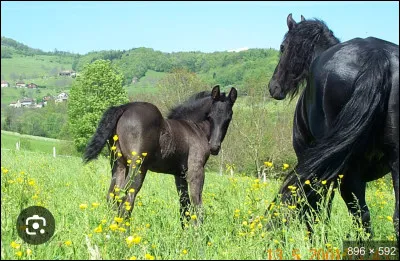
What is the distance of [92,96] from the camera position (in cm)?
4291

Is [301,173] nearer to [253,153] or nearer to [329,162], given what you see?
[329,162]

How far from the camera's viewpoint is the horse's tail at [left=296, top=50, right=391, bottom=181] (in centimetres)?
406

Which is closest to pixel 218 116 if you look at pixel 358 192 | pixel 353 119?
pixel 358 192

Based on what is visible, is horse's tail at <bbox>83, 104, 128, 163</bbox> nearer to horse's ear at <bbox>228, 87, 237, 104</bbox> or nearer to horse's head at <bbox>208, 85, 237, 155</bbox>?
horse's head at <bbox>208, 85, 237, 155</bbox>

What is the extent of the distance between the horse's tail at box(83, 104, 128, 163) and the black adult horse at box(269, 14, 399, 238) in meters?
2.40

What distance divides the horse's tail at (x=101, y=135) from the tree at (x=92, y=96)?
3699cm

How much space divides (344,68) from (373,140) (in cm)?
73

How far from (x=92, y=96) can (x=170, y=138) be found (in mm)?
37775

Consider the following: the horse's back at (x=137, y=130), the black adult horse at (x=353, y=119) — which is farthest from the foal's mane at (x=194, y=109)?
the black adult horse at (x=353, y=119)

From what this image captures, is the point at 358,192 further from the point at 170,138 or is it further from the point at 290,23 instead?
the point at 170,138

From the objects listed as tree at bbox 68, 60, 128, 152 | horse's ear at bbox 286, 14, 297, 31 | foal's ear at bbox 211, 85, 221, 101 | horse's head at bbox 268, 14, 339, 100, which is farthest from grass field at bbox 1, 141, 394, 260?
tree at bbox 68, 60, 128, 152

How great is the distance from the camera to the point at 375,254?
10.8 feet

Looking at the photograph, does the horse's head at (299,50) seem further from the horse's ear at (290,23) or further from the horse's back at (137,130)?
the horse's back at (137,130)

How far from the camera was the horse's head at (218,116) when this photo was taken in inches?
301
